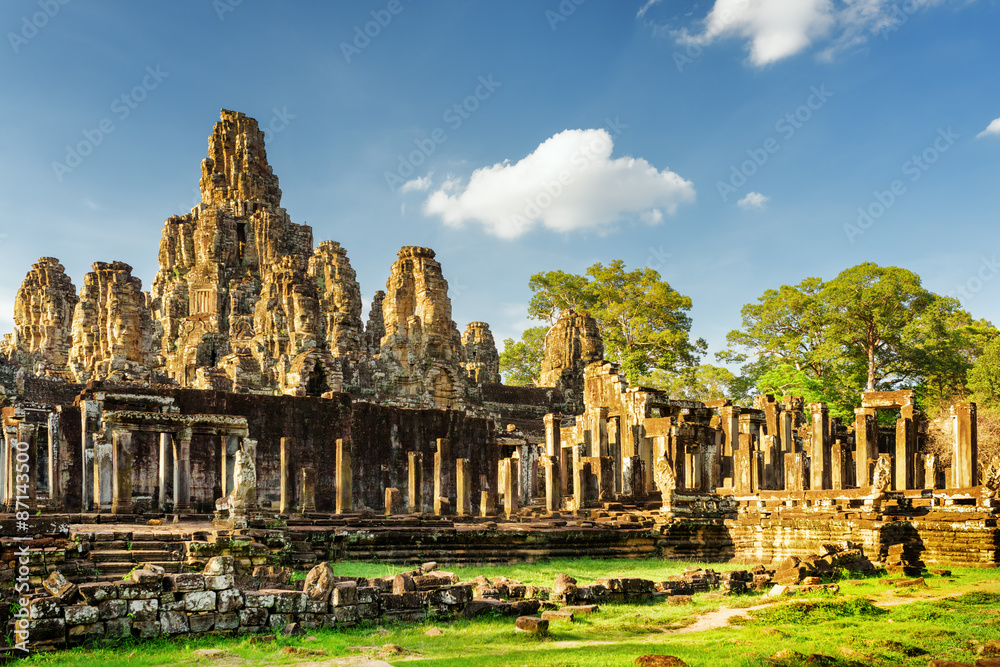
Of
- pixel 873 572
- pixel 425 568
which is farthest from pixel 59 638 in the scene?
pixel 873 572

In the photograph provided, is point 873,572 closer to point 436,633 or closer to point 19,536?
point 436,633

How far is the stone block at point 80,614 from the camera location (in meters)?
8.75

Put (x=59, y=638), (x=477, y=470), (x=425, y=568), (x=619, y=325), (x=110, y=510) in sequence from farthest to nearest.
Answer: (x=619, y=325), (x=477, y=470), (x=110, y=510), (x=425, y=568), (x=59, y=638)

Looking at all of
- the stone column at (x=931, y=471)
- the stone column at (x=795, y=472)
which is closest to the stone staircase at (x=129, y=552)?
the stone column at (x=795, y=472)

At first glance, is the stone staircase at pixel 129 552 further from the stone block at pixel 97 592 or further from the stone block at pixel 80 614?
the stone block at pixel 80 614

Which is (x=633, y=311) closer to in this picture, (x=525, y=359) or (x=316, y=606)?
(x=525, y=359)

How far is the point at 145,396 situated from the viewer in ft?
71.4

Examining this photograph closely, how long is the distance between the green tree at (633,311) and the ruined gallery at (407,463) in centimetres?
737

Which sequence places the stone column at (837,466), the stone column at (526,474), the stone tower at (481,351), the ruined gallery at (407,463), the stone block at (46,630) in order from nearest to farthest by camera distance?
the stone block at (46,630), the ruined gallery at (407,463), the stone column at (837,466), the stone column at (526,474), the stone tower at (481,351)

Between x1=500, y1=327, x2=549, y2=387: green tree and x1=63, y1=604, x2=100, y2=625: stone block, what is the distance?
47842 mm

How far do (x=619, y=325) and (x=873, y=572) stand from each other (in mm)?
34822

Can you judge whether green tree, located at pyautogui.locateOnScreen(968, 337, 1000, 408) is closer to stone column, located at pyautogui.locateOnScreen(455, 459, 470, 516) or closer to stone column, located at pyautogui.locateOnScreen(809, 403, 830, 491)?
stone column, located at pyautogui.locateOnScreen(809, 403, 830, 491)

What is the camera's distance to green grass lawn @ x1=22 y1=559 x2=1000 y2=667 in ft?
28.2

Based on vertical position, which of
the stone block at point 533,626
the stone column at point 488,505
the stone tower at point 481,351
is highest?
the stone tower at point 481,351
